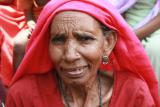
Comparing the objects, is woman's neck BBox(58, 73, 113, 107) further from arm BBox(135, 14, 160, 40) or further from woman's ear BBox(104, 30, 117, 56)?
arm BBox(135, 14, 160, 40)

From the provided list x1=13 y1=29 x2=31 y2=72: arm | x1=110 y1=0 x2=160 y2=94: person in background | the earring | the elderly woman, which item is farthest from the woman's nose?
x1=13 y1=29 x2=31 y2=72: arm

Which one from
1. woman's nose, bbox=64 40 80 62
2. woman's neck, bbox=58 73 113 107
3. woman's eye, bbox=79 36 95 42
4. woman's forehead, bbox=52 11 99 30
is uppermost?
woman's forehead, bbox=52 11 99 30

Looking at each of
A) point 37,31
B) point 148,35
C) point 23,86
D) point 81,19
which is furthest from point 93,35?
point 148,35

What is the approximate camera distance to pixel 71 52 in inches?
94.0

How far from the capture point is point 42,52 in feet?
8.46

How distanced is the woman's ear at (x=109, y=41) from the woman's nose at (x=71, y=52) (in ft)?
0.73

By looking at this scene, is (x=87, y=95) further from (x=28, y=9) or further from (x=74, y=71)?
(x=28, y=9)

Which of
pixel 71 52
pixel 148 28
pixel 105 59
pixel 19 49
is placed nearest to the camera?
pixel 71 52

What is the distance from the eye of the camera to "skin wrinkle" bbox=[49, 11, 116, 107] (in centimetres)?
241

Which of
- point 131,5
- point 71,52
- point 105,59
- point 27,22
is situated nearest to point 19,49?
point 27,22

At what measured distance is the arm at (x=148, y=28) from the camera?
3.62 meters

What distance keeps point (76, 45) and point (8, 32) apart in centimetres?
182

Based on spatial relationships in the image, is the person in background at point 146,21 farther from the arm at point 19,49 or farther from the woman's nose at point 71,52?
the woman's nose at point 71,52

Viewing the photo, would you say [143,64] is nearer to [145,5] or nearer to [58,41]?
[58,41]
